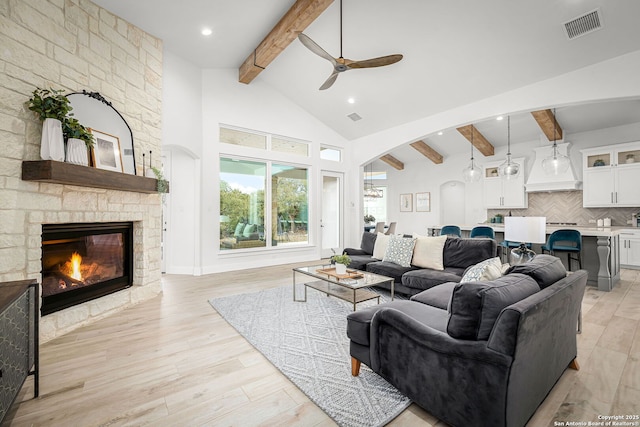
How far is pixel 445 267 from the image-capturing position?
4082 mm

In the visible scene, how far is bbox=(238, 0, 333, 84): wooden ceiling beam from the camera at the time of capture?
3779 mm

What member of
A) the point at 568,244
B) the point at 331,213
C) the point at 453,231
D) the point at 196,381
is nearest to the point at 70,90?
the point at 196,381

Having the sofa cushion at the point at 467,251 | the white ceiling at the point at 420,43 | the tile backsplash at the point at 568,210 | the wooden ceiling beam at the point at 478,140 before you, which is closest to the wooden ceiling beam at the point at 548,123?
the white ceiling at the point at 420,43

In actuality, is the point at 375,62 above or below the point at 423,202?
above

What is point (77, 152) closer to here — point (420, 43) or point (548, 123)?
point (420, 43)

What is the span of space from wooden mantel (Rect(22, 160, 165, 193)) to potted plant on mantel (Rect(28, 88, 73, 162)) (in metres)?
0.11

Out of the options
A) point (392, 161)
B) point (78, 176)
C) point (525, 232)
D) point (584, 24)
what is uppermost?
point (584, 24)

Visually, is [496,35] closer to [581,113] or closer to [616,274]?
[581,113]

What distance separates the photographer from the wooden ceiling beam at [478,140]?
23.3ft

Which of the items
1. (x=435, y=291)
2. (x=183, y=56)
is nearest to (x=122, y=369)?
(x=435, y=291)

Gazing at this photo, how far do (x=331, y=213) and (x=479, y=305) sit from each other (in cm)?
612

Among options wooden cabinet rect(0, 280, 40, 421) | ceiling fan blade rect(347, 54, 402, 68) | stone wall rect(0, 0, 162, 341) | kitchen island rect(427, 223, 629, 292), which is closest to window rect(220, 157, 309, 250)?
stone wall rect(0, 0, 162, 341)

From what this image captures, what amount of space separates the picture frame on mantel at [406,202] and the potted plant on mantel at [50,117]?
30.3ft

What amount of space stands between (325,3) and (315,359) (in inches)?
158
